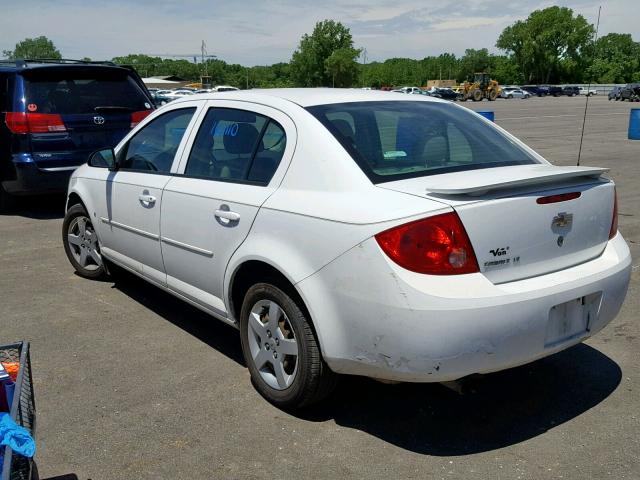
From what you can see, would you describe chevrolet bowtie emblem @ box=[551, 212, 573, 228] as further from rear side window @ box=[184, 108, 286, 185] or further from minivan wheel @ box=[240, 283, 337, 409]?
rear side window @ box=[184, 108, 286, 185]

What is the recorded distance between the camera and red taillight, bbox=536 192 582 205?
10.1 ft

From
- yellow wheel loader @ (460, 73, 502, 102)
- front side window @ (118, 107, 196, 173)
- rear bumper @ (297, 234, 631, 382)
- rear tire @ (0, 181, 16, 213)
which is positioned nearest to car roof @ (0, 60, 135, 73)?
rear tire @ (0, 181, 16, 213)

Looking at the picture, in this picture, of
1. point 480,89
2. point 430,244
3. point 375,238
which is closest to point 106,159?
point 375,238

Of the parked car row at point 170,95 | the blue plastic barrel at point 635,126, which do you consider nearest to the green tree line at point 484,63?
the parked car row at point 170,95

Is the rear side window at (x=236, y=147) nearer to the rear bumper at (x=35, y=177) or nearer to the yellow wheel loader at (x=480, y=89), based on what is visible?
the rear bumper at (x=35, y=177)

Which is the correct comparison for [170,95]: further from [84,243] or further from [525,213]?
[525,213]

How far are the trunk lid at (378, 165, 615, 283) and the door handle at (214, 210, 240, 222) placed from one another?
2.93 feet

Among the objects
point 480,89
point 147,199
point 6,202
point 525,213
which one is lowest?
point 6,202

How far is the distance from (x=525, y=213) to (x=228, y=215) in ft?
5.13

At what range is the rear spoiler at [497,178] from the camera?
2940 millimetres

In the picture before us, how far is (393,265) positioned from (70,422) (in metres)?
1.89

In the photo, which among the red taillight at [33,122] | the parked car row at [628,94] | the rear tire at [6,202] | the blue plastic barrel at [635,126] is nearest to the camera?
the red taillight at [33,122]

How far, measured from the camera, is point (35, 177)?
800cm

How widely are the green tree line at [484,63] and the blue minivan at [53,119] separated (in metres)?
88.2
